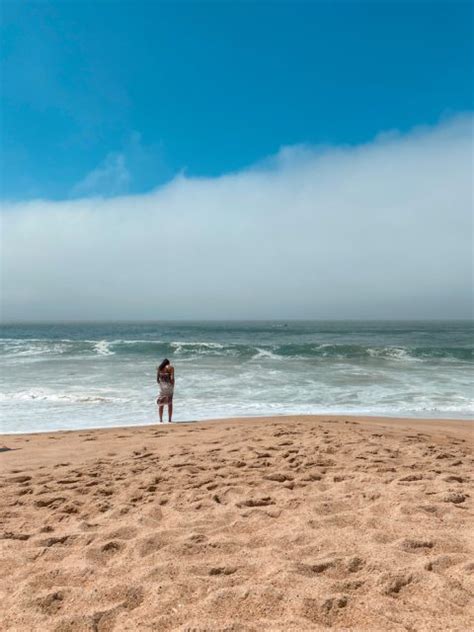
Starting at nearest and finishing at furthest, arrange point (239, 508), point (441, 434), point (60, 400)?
point (239, 508), point (441, 434), point (60, 400)

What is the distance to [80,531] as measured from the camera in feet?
12.5

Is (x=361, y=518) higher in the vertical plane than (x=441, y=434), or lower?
higher

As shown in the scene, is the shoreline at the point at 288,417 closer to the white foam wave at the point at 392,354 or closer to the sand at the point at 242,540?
the sand at the point at 242,540

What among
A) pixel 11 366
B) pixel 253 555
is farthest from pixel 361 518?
pixel 11 366

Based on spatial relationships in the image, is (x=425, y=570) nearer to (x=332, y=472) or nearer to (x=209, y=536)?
(x=209, y=536)

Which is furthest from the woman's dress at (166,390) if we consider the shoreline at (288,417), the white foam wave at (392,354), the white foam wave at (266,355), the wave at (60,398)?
the white foam wave at (392,354)

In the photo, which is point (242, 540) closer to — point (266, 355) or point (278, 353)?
point (266, 355)

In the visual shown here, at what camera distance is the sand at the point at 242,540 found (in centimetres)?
260

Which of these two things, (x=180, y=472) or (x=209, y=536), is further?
(x=180, y=472)

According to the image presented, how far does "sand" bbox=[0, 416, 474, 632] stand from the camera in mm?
2604

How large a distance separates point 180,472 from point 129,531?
5.75 feet

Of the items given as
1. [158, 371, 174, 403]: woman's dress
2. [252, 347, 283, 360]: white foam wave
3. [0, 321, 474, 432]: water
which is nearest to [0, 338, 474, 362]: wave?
[252, 347, 283, 360]: white foam wave

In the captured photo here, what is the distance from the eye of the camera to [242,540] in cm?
353

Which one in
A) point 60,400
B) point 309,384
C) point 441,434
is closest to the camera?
point 441,434
